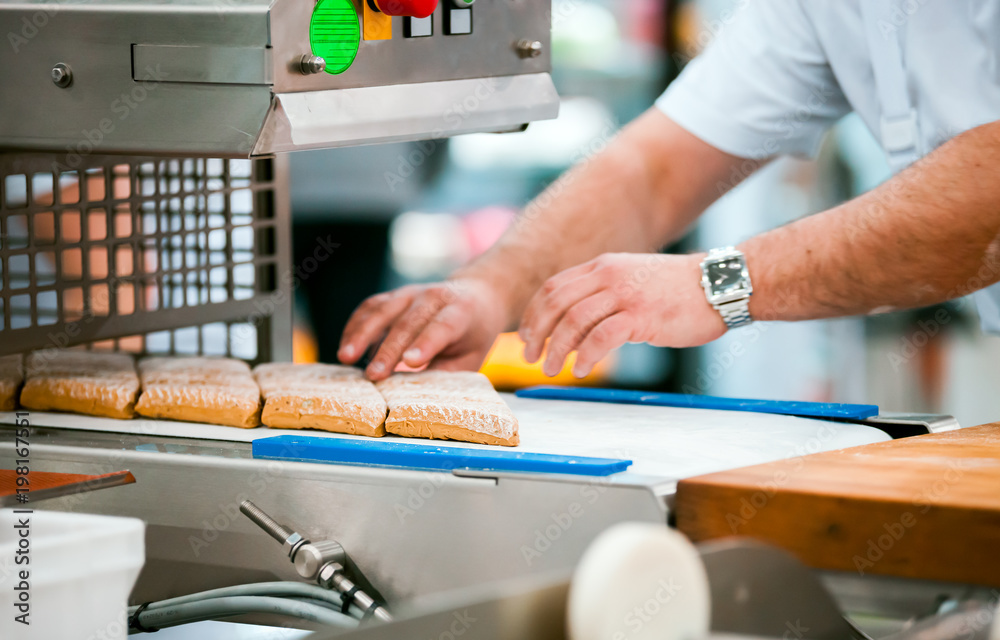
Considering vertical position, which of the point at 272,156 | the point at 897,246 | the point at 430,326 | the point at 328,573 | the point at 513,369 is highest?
the point at 272,156

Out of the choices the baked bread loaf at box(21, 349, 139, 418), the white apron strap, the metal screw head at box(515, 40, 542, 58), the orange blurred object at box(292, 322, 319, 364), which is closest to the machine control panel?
the metal screw head at box(515, 40, 542, 58)

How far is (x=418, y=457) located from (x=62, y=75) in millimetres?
512

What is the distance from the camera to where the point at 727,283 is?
140 cm

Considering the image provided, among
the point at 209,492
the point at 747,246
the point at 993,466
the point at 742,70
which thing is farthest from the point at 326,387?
the point at 742,70

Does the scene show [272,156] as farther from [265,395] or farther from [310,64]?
[265,395]

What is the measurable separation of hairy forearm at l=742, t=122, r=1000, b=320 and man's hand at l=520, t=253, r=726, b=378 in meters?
0.08

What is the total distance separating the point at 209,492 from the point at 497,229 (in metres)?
2.63

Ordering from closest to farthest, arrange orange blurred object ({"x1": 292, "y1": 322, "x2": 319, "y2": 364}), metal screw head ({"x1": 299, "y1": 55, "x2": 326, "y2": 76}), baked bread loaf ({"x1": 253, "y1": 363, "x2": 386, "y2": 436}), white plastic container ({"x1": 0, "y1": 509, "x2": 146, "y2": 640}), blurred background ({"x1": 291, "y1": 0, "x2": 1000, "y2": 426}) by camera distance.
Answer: white plastic container ({"x1": 0, "y1": 509, "x2": 146, "y2": 640}), metal screw head ({"x1": 299, "y1": 55, "x2": 326, "y2": 76}), baked bread loaf ({"x1": 253, "y1": 363, "x2": 386, "y2": 436}), blurred background ({"x1": 291, "y1": 0, "x2": 1000, "y2": 426}), orange blurred object ({"x1": 292, "y1": 322, "x2": 319, "y2": 364})

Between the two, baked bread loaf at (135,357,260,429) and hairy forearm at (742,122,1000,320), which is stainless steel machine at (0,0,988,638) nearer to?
baked bread loaf at (135,357,260,429)

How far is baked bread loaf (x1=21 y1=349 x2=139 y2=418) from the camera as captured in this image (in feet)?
4.17

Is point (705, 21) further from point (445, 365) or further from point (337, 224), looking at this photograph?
point (445, 365)

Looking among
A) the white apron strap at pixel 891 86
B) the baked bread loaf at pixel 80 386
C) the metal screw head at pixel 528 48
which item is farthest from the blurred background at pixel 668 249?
the baked bread loaf at pixel 80 386

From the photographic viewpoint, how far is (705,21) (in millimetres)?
3396

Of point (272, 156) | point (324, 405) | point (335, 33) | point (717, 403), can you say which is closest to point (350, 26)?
point (335, 33)
